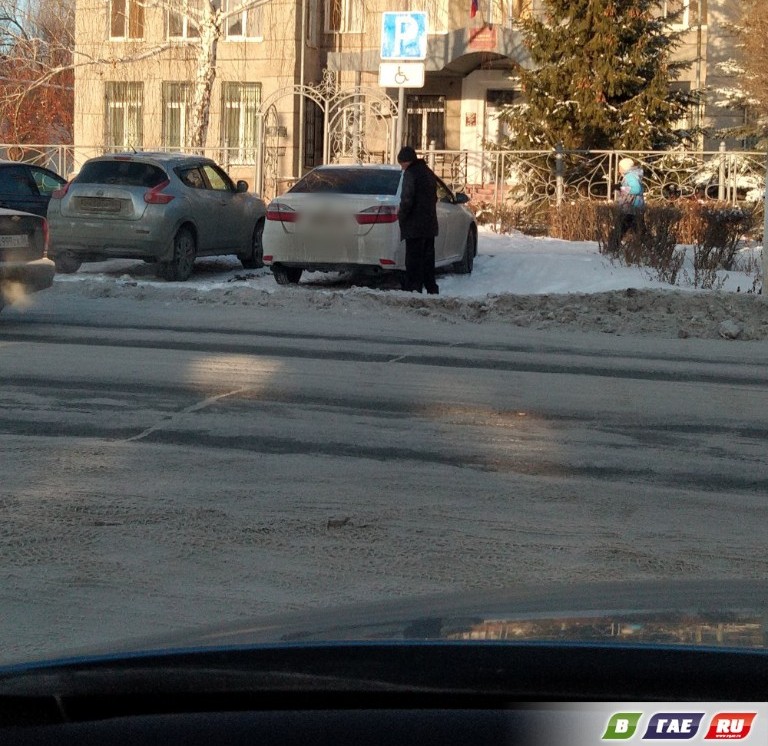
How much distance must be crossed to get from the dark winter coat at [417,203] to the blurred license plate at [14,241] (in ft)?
15.6

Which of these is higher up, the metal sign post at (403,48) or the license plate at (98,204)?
the metal sign post at (403,48)

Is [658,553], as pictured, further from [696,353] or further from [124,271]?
[124,271]

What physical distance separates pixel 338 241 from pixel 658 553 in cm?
1048

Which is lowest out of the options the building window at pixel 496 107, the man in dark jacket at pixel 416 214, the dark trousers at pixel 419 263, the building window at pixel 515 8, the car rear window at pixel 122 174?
the dark trousers at pixel 419 263

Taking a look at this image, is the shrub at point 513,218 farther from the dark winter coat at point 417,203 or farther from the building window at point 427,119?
the building window at point 427,119

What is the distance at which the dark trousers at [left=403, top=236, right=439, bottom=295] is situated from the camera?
1495 centimetres

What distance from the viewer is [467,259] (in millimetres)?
18062

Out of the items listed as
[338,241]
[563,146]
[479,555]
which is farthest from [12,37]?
[479,555]

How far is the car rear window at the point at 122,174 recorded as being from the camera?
16.6 metres

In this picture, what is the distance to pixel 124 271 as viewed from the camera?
60.8 feet

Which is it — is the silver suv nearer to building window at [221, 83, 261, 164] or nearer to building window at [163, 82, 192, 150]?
building window at [221, 83, 261, 164]

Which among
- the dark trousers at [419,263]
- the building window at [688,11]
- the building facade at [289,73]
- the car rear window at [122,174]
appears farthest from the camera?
the building window at [688,11]

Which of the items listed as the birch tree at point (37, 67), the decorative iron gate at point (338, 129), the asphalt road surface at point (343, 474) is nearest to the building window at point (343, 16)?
the decorative iron gate at point (338, 129)

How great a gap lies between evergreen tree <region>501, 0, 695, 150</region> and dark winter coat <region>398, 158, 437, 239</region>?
1391 centimetres
